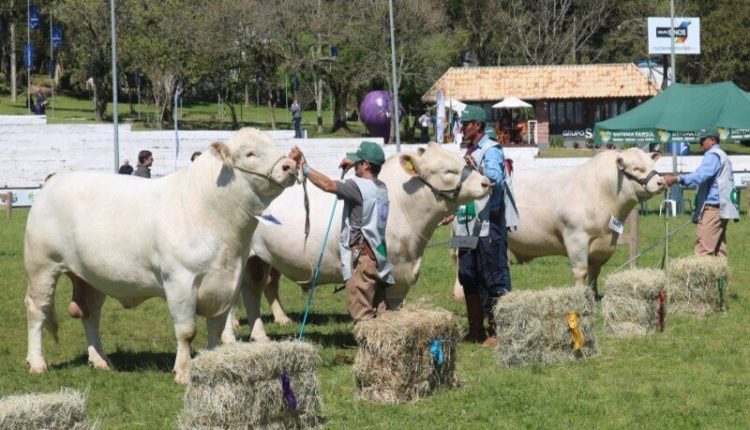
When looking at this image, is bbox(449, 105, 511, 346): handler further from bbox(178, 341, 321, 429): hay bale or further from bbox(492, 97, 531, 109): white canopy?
bbox(492, 97, 531, 109): white canopy

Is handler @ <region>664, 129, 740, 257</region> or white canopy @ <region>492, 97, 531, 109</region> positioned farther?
white canopy @ <region>492, 97, 531, 109</region>

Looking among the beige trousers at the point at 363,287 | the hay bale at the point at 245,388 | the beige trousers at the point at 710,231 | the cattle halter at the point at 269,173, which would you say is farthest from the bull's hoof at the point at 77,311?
the beige trousers at the point at 710,231

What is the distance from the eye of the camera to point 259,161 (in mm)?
10484

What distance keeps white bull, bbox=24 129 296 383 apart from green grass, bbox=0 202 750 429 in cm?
66

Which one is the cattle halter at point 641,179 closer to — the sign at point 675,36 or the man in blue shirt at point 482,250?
the man in blue shirt at point 482,250

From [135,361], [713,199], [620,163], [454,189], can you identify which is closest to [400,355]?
[454,189]

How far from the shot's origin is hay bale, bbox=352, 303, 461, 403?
961 centimetres

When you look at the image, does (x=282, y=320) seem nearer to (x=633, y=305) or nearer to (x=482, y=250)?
(x=482, y=250)

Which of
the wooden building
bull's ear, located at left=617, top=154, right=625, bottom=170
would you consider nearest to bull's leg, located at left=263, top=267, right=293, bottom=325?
bull's ear, located at left=617, top=154, right=625, bottom=170

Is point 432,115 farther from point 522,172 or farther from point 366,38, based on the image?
point 522,172

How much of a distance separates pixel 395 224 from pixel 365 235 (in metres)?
1.22

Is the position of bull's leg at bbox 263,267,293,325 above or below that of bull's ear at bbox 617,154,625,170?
below

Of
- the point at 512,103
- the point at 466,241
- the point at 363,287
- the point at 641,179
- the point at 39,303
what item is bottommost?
the point at 39,303

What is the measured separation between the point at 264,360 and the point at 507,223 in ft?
18.6
